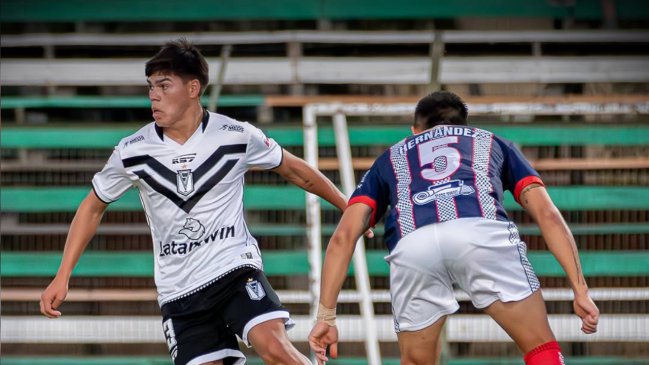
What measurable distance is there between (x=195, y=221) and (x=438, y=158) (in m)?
1.23

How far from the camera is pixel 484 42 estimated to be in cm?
1213

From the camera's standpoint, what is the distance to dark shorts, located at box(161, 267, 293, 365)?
557 cm

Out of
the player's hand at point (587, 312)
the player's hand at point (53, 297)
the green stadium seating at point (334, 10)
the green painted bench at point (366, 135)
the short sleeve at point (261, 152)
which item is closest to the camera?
the player's hand at point (587, 312)

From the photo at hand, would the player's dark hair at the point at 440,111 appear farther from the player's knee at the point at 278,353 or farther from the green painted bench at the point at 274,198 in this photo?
the green painted bench at the point at 274,198

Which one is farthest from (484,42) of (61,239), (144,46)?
(61,239)

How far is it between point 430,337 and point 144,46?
25.9ft

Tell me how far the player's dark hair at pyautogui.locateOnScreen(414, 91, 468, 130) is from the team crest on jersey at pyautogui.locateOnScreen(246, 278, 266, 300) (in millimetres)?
1111

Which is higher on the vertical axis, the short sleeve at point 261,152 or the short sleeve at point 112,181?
the short sleeve at point 261,152

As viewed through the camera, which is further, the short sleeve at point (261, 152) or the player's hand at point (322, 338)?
the short sleeve at point (261, 152)

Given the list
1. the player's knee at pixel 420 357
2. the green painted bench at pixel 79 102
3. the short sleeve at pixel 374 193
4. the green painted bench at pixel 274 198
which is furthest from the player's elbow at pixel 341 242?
the green painted bench at pixel 79 102

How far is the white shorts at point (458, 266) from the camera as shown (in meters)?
5.24

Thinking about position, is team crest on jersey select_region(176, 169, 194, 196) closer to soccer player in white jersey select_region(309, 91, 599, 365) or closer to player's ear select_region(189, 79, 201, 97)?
player's ear select_region(189, 79, 201, 97)

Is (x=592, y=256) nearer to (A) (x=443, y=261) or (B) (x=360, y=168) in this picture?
(B) (x=360, y=168)

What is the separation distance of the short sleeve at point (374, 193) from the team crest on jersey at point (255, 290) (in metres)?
0.61
